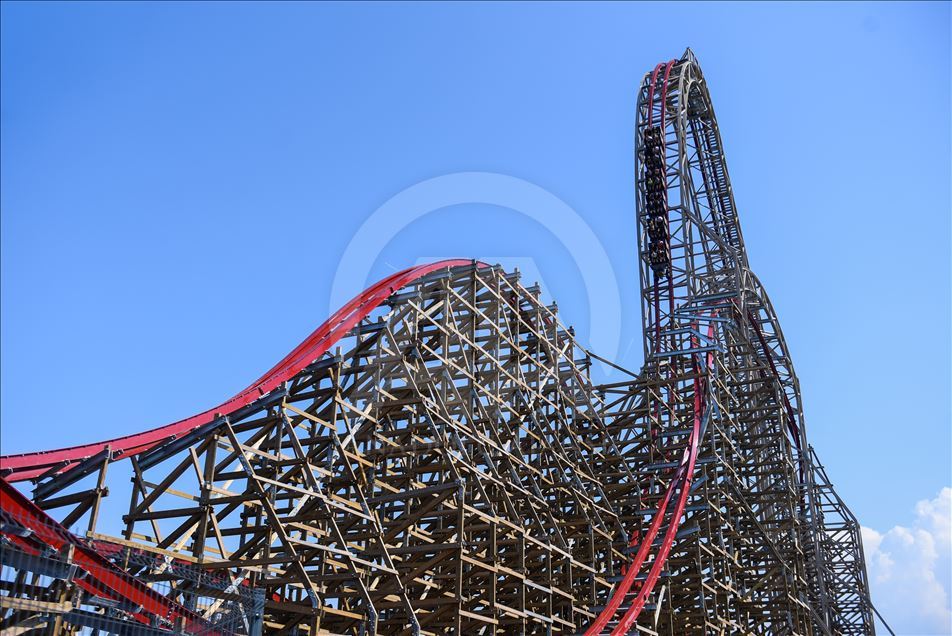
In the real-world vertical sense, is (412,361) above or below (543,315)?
below

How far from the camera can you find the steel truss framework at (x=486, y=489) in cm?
1271

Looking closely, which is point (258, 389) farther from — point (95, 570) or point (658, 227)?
point (658, 227)

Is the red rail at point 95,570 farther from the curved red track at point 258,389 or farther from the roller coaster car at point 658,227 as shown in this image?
the roller coaster car at point 658,227

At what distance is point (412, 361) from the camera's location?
16.8 metres

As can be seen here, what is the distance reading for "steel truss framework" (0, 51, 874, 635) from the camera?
41.7 feet

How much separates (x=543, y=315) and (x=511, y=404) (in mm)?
3076

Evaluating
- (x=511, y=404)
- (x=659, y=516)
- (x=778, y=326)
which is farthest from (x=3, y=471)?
(x=778, y=326)

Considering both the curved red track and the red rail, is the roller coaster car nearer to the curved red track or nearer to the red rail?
the curved red track

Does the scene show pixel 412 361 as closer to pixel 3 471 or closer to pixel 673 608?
pixel 3 471

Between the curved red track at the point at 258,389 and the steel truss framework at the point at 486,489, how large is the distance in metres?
0.04

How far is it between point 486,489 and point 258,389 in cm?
486

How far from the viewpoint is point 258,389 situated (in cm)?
1533

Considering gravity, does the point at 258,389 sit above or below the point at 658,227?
below

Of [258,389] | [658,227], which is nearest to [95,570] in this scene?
[258,389]
